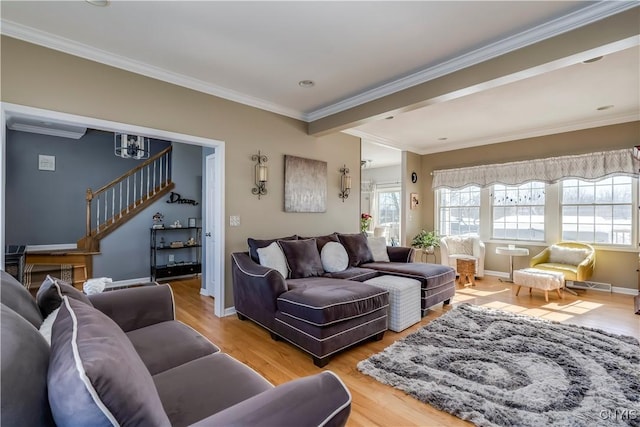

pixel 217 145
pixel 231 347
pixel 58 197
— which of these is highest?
pixel 217 145

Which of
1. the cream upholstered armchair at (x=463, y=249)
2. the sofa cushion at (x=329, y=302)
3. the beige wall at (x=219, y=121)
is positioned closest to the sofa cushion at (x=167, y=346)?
the sofa cushion at (x=329, y=302)

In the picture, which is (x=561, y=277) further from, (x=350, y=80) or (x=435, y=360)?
(x=350, y=80)

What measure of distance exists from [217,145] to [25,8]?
1.81 meters

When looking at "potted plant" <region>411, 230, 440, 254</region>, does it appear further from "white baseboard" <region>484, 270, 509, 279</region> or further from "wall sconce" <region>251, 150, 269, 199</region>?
"wall sconce" <region>251, 150, 269, 199</region>

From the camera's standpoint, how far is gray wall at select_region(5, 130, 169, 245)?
4953 mm

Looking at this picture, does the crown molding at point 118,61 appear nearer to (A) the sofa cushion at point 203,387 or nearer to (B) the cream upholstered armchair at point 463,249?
(A) the sofa cushion at point 203,387

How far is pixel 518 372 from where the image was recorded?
2279 mm

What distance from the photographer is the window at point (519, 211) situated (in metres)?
5.43

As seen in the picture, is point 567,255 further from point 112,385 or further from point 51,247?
point 51,247

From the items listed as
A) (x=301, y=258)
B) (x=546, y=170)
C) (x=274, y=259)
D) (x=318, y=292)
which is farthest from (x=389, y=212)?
(x=318, y=292)

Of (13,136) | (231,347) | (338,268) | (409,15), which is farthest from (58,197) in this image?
(409,15)

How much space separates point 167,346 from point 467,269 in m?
4.87

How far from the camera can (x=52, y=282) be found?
1.58 metres

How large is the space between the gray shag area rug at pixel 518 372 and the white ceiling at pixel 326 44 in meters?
2.46
